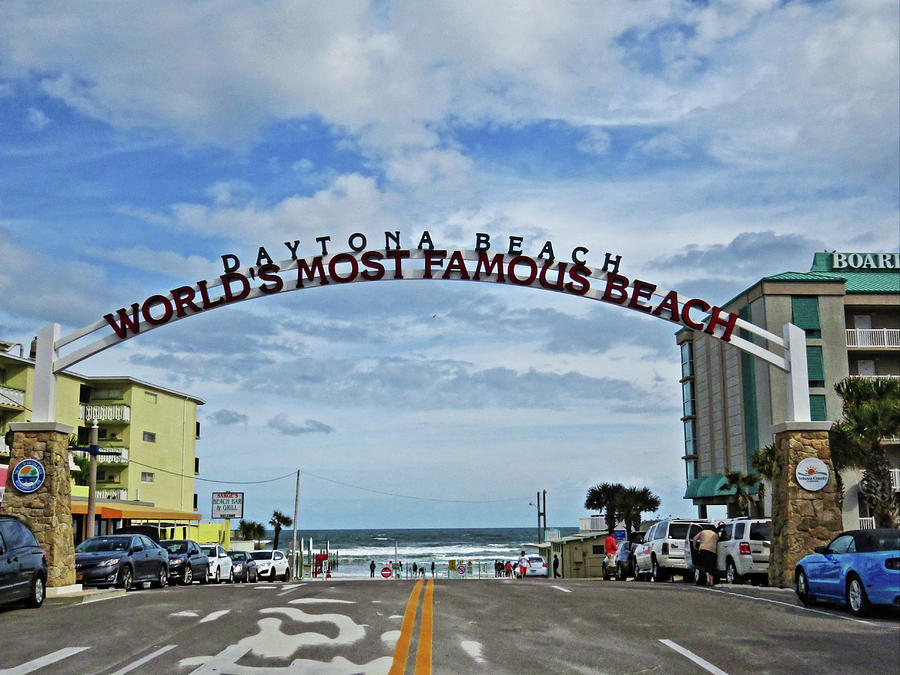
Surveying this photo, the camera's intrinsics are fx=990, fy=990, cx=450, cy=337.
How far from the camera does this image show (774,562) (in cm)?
2250

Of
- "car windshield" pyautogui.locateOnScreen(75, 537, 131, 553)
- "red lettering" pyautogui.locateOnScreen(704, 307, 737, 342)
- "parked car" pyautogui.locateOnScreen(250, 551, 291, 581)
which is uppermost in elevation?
"red lettering" pyautogui.locateOnScreen(704, 307, 737, 342)

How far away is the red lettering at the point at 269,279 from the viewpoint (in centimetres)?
2339

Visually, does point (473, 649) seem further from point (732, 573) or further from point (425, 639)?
point (732, 573)

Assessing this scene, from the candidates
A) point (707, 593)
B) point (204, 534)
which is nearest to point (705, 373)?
point (204, 534)

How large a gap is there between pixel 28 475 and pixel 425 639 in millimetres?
12879

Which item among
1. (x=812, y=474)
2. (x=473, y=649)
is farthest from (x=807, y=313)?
→ (x=473, y=649)

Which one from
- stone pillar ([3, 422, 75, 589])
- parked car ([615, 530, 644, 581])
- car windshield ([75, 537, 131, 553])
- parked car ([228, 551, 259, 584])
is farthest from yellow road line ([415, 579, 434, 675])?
parked car ([228, 551, 259, 584])

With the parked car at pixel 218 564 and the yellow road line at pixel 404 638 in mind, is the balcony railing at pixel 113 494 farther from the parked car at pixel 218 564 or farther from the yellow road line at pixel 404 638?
the yellow road line at pixel 404 638

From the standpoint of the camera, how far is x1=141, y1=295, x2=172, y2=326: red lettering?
76.6ft

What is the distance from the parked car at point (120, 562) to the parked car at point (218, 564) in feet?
28.0

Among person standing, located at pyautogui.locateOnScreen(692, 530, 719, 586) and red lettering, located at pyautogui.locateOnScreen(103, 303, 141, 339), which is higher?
red lettering, located at pyautogui.locateOnScreen(103, 303, 141, 339)

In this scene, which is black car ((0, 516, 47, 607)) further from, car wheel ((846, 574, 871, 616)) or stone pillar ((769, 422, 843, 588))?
stone pillar ((769, 422, 843, 588))

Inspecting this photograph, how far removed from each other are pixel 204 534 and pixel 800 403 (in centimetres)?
5690

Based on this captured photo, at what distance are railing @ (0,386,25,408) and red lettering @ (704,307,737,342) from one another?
142 feet
